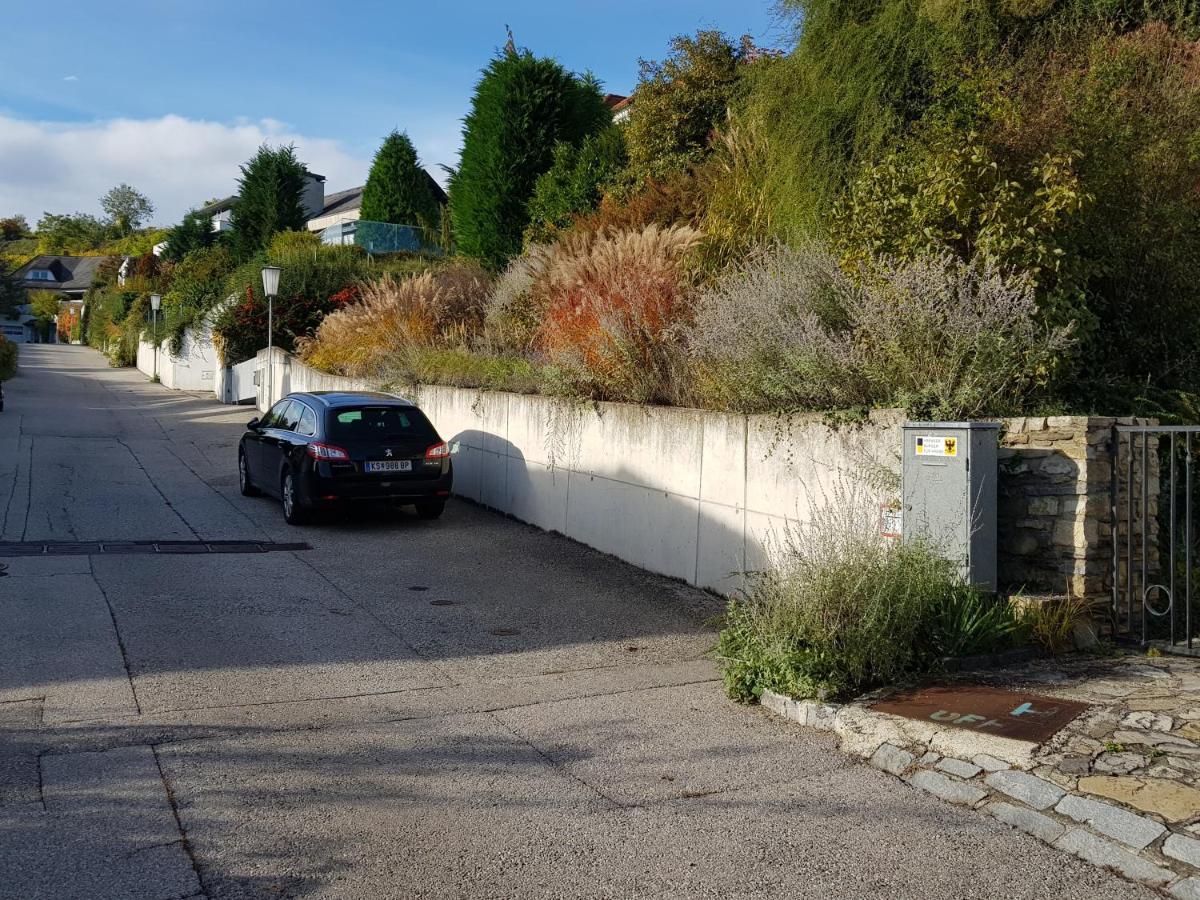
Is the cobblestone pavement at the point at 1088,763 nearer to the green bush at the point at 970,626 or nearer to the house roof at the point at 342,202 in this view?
the green bush at the point at 970,626

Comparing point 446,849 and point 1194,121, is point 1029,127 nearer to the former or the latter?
Answer: point 1194,121

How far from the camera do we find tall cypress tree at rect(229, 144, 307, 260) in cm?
4391

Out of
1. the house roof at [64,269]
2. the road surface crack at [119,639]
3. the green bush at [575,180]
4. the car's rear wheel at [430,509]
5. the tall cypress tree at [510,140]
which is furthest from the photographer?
the house roof at [64,269]

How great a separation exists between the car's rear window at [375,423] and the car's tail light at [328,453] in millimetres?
159

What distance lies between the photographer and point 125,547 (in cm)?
1084

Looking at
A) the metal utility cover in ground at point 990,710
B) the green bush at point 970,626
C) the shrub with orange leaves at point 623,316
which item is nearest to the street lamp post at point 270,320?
the shrub with orange leaves at point 623,316

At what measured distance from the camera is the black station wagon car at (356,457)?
12344 millimetres

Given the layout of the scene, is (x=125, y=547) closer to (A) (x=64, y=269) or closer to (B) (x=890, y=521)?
(B) (x=890, y=521)

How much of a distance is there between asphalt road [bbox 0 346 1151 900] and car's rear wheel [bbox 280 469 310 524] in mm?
2092

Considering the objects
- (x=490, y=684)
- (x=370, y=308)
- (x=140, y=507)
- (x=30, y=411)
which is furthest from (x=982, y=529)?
(x=30, y=411)

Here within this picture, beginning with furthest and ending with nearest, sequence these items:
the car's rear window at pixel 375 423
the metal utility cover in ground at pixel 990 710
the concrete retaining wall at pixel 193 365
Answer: the concrete retaining wall at pixel 193 365
the car's rear window at pixel 375 423
the metal utility cover in ground at pixel 990 710

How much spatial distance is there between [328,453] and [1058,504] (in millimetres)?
8260

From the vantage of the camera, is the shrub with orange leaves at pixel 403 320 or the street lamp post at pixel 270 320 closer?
the shrub with orange leaves at pixel 403 320

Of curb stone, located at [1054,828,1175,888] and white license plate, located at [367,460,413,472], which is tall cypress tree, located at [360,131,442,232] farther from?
curb stone, located at [1054,828,1175,888]
